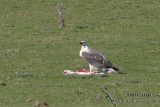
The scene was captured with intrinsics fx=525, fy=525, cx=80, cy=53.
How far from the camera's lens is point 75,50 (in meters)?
28.2

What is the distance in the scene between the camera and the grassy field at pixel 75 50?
57.3ft

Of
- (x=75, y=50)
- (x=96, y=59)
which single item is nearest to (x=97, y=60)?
(x=96, y=59)

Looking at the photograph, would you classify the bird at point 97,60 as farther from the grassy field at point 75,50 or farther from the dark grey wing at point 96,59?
the grassy field at point 75,50

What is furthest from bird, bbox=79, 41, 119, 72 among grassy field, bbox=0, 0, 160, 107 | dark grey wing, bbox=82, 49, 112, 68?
grassy field, bbox=0, 0, 160, 107

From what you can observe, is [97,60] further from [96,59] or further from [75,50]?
[75,50]

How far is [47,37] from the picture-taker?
31922 mm

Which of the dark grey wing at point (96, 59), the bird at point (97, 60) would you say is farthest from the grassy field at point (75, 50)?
the dark grey wing at point (96, 59)

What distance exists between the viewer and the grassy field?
1747cm

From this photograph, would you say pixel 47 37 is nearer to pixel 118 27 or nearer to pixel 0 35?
pixel 0 35

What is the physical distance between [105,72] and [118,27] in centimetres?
1359

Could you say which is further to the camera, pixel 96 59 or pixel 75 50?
pixel 75 50

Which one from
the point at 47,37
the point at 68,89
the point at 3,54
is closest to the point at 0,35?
the point at 47,37

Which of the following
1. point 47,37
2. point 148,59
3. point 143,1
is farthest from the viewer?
point 143,1

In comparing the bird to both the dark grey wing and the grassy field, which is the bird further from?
the grassy field
